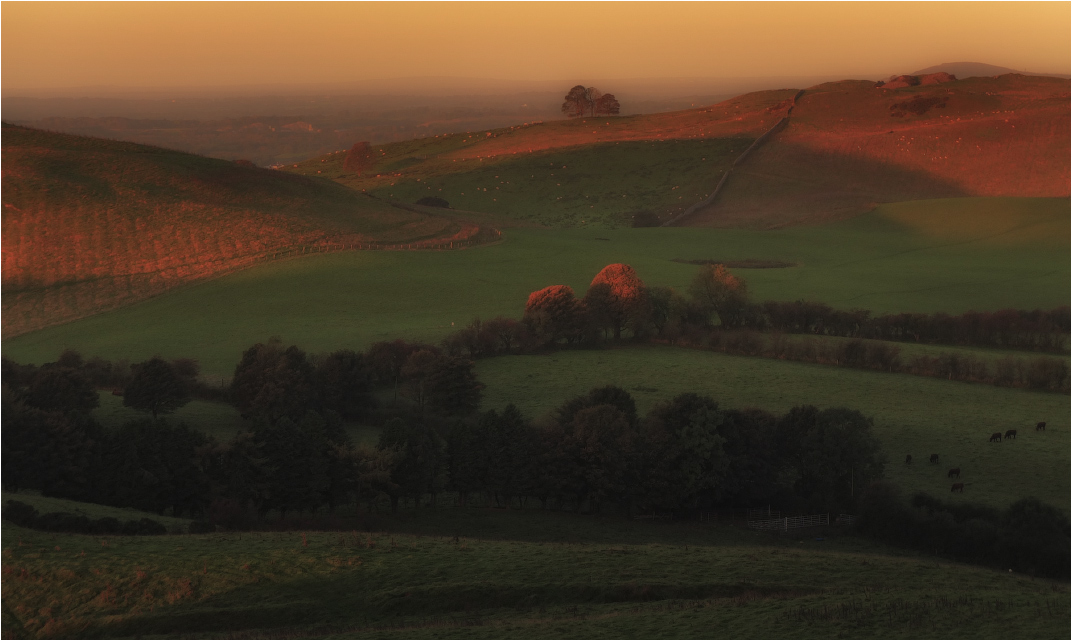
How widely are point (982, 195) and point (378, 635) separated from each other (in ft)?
490

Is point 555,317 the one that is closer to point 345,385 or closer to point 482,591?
point 345,385

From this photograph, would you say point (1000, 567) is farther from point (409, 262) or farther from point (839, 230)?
point (839, 230)

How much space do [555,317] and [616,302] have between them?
18.6 feet

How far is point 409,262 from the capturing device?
109 metres

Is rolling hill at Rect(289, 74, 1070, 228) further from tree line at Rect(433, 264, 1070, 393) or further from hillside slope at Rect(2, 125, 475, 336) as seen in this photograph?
tree line at Rect(433, 264, 1070, 393)

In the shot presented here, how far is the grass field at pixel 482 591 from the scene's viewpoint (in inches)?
1218

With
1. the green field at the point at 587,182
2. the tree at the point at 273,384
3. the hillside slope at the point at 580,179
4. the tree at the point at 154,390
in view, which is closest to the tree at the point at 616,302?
the tree at the point at 273,384

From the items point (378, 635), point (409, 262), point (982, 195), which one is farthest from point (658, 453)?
point (982, 195)

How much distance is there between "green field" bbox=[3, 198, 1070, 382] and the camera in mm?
83875

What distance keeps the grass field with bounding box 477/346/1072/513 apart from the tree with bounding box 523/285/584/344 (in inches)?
115

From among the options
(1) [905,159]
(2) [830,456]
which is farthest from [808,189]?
(2) [830,456]

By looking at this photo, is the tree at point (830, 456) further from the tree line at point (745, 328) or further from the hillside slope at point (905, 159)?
the hillside slope at point (905, 159)

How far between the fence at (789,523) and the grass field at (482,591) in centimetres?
640

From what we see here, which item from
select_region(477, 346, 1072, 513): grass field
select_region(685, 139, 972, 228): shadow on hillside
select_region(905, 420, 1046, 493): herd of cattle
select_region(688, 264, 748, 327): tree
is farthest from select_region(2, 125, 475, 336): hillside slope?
select_region(905, 420, 1046, 493): herd of cattle
